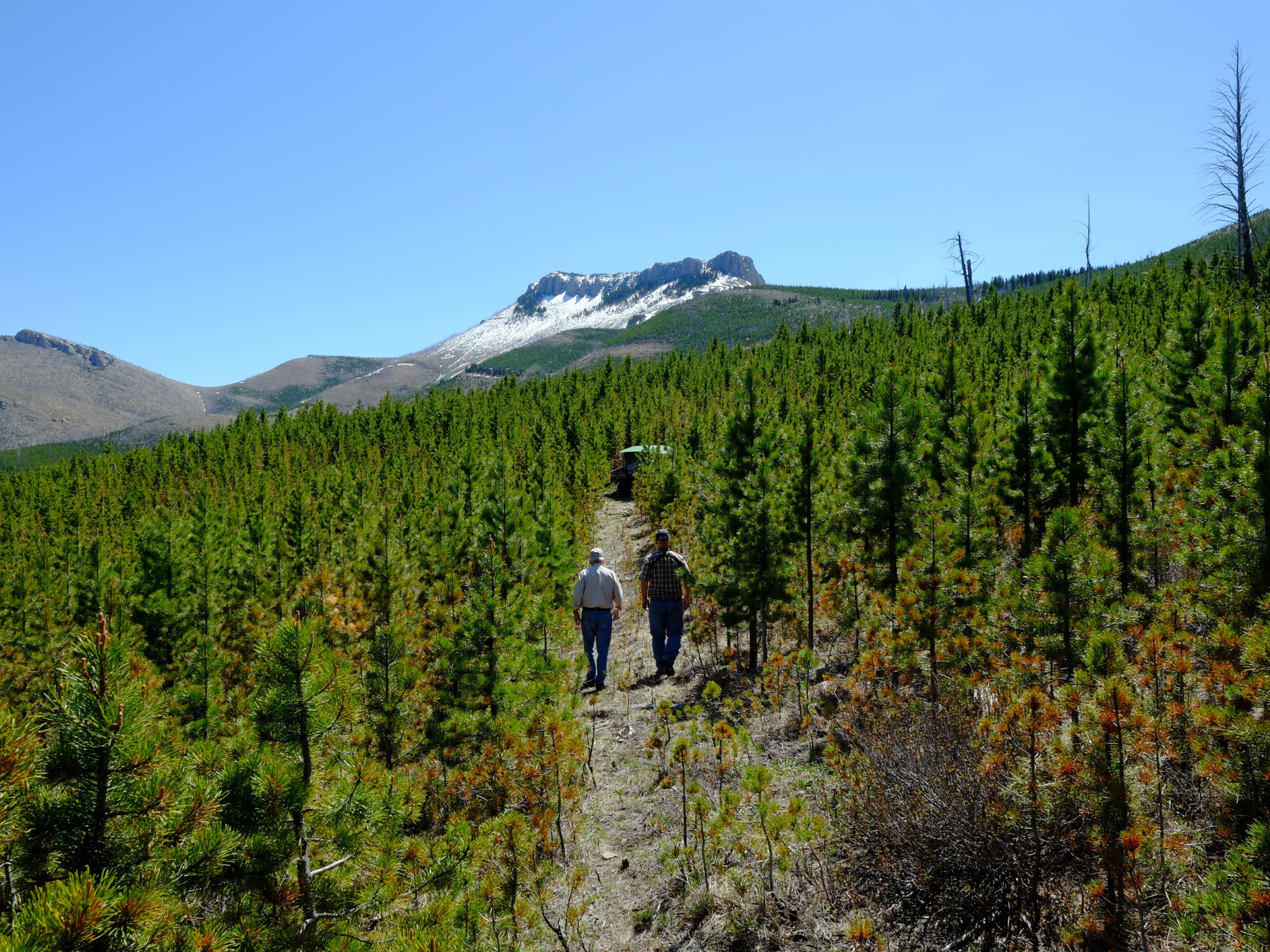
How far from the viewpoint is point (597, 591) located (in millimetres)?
10641

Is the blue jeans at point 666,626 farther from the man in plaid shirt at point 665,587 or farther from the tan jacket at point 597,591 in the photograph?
the tan jacket at point 597,591

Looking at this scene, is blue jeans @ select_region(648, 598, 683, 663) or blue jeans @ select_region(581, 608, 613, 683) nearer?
blue jeans @ select_region(581, 608, 613, 683)

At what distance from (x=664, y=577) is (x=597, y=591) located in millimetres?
1196

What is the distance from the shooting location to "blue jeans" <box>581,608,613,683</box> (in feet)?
35.4

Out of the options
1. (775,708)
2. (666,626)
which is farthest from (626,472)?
(775,708)

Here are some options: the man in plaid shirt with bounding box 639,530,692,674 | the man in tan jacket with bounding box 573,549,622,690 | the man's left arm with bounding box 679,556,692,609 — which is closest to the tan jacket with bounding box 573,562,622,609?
the man in tan jacket with bounding box 573,549,622,690

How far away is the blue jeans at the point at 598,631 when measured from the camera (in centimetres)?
1079

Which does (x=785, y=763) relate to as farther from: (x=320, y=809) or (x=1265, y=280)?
(x=1265, y=280)

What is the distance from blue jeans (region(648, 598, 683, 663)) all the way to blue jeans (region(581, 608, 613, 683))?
0.78 meters

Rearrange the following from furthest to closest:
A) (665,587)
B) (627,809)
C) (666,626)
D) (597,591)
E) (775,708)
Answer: (666,626), (665,587), (597,591), (775,708), (627,809)

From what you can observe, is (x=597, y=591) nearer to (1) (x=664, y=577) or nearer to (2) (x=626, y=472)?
(1) (x=664, y=577)

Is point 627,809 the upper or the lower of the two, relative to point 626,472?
lower

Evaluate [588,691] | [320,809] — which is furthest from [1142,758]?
[588,691]

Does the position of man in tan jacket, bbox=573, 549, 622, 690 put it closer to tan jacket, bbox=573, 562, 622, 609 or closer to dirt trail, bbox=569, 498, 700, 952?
tan jacket, bbox=573, 562, 622, 609
